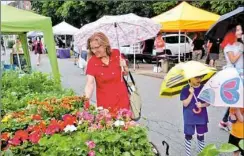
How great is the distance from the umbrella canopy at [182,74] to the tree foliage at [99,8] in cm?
1236

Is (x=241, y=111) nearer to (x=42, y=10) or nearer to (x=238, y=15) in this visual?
(x=238, y=15)

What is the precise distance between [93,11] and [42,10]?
555 centimetres

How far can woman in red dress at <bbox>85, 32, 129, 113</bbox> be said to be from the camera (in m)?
3.79

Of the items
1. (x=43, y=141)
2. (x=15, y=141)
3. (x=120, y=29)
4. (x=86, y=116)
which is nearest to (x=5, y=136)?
(x=15, y=141)

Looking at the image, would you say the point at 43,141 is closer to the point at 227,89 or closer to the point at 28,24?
the point at 227,89

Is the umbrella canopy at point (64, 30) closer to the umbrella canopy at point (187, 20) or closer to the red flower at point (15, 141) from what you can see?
the umbrella canopy at point (187, 20)

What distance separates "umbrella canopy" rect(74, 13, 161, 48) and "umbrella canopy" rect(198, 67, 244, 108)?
2749 mm

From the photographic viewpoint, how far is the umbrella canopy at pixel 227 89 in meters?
1.78

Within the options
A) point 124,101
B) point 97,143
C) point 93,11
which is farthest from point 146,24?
point 93,11

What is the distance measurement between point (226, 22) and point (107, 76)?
171 cm

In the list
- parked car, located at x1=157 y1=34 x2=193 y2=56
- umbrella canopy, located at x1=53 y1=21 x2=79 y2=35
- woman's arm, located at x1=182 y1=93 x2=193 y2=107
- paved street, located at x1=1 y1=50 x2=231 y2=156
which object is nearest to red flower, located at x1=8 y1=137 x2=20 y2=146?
woman's arm, located at x1=182 y1=93 x2=193 y2=107

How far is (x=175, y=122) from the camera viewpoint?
7129 mm

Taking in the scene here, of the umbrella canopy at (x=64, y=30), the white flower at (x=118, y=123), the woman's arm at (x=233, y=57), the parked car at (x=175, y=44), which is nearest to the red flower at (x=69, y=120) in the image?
the white flower at (x=118, y=123)

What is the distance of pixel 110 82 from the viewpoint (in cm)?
388
